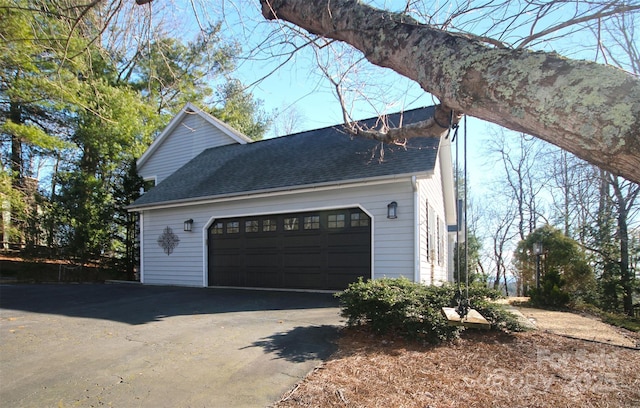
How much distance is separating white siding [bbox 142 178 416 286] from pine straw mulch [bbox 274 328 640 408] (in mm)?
3355

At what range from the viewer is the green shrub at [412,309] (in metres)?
4.32

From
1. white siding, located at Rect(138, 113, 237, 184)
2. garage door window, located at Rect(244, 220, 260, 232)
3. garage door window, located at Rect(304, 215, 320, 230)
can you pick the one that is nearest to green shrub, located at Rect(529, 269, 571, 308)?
garage door window, located at Rect(304, 215, 320, 230)

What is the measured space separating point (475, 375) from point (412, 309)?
1.16 meters

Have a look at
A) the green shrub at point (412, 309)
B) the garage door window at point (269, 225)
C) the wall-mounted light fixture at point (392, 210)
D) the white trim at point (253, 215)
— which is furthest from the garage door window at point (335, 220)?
the green shrub at point (412, 309)

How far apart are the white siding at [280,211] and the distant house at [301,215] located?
24 mm

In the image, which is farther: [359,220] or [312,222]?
[312,222]

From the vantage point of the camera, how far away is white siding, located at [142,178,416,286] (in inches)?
305

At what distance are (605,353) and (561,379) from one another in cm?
132

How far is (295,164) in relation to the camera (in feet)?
33.2

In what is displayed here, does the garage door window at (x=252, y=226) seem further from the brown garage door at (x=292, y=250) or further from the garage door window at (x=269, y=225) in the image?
the garage door window at (x=269, y=225)

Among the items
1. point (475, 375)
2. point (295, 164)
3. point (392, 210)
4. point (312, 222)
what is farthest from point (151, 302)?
point (475, 375)

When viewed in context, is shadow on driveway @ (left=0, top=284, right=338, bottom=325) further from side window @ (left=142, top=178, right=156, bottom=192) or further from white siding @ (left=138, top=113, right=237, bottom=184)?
white siding @ (left=138, top=113, right=237, bottom=184)

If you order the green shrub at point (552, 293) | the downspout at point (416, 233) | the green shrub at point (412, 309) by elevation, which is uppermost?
the downspout at point (416, 233)

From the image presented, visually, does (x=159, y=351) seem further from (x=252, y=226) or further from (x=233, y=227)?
(x=233, y=227)
